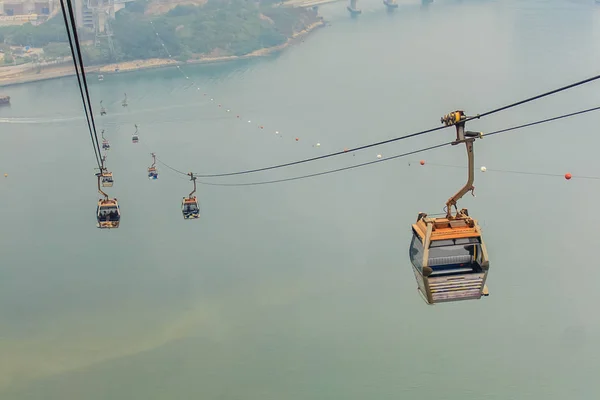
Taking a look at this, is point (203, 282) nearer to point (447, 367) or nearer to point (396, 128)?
point (447, 367)

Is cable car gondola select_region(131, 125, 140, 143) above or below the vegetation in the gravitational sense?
below

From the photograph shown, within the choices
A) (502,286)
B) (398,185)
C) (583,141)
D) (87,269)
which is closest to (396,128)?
(398,185)

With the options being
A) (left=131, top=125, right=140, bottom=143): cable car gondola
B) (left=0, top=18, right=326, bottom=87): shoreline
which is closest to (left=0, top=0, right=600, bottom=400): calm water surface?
(left=131, top=125, right=140, bottom=143): cable car gondola

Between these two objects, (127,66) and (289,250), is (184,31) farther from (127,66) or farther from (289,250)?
(289,250)

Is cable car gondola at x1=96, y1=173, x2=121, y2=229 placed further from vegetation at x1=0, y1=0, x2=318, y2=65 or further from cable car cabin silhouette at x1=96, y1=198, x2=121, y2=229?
vegetation at x1=0, y1=0, x2=318, y2=65

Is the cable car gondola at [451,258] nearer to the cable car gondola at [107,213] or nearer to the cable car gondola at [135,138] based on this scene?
the cable car gondola at [107,213]

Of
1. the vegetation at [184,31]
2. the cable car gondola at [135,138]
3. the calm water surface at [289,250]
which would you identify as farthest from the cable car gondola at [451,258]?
the vegetation at [184,31]
